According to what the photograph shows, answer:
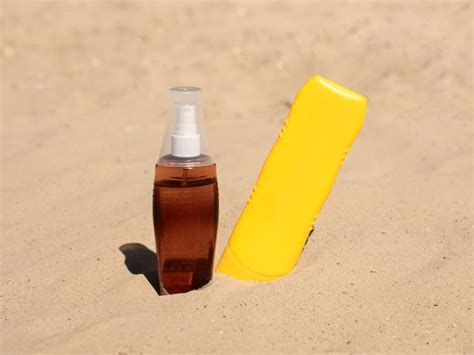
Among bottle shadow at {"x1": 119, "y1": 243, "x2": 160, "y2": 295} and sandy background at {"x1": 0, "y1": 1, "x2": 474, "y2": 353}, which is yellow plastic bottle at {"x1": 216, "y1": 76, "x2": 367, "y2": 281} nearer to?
sandy background at {"x1": 0, "y1": 1, "x2": 474, "y2": 353}

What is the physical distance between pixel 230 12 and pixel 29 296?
288 cm

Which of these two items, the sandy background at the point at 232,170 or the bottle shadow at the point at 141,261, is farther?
the bottle shadow at the point at 141,261

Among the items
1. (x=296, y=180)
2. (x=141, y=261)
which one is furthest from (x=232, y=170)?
(x=296, y=180)

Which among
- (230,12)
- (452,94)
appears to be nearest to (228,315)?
(452,94)

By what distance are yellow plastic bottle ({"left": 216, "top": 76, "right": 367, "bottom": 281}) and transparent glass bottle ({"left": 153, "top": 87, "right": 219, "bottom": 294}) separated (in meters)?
0.10

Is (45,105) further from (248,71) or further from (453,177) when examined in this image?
(453,177)

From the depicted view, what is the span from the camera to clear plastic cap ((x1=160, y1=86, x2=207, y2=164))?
1.58 meters

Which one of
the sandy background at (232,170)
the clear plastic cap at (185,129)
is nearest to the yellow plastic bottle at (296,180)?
the sandy background at (232,170)

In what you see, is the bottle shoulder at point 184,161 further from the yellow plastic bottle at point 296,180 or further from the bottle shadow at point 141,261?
the bottle shadow at point 141,261

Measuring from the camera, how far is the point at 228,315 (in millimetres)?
1549

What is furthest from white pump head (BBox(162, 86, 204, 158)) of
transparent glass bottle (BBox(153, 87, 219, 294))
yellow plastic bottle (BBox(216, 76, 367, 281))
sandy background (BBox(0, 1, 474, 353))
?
sandy background (BBox(0, 1, 474, 353))

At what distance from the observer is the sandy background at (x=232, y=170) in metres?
1.54

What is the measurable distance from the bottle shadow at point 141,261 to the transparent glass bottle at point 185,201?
0.10 m

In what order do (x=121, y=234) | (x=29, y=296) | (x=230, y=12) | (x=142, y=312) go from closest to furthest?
(x=142, y=312), (x=29, y=296), (x=121, y=234), (x=230, y=12)
